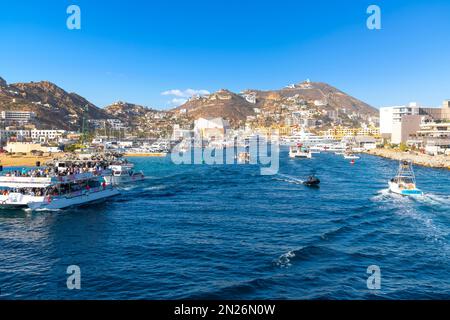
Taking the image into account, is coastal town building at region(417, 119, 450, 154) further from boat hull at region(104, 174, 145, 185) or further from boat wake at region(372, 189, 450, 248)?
boat hull at region(104, 174, 145, 185)

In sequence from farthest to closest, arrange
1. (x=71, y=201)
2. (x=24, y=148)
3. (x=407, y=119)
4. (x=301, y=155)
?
1. (x=407, y=119)
2. (x=24, y=148)
3. (x=301, y=155)
4. (x=71, y=201)

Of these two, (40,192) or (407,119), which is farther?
(407,119)

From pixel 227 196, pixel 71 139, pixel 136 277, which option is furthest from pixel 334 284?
pixel 71 139

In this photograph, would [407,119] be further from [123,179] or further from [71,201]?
[71,201]

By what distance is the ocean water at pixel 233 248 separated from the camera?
20562 millimetres

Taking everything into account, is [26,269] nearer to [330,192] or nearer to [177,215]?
[177,215]

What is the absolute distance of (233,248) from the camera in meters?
27.9

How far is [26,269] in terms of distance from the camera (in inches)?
922

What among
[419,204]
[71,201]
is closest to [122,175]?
[71,201]

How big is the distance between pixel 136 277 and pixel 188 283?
3.10 metres

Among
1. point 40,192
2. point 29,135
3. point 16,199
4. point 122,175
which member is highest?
point 29,135

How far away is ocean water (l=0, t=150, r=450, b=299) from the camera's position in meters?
20.6

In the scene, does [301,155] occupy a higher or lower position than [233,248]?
higher

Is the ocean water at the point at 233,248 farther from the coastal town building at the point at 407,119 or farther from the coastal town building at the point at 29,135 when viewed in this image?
the coastal town building at the point at 29,135
